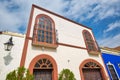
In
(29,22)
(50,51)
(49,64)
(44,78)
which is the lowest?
(44,78)

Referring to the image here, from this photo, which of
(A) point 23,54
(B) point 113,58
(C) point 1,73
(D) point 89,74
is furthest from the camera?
(B) point 113,58

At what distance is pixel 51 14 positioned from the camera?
995 cm

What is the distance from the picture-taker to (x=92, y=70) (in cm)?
930

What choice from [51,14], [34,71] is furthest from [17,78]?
[51,14]

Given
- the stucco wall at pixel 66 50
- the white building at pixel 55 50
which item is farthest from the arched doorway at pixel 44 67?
the stucco wall at pixel 66 50

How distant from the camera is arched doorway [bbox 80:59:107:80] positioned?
8.54m

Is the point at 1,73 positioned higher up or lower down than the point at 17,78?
higher up

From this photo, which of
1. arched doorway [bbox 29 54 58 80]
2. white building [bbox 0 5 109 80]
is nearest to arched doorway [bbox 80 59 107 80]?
white building [bbox 0 5 109 80]

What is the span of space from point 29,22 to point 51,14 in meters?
3.11

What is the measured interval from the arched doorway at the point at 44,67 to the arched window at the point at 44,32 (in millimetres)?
1112

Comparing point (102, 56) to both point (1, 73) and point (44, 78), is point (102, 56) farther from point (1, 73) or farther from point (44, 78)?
point (1, 73)

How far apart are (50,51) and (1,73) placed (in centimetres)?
356

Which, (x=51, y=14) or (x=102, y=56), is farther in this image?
(x=102, y=56)

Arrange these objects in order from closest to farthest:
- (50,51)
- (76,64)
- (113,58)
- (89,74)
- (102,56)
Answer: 1. (50,51)
2. (76,64)
3. (89,74)
4. (102,56)
5. (113,58)
